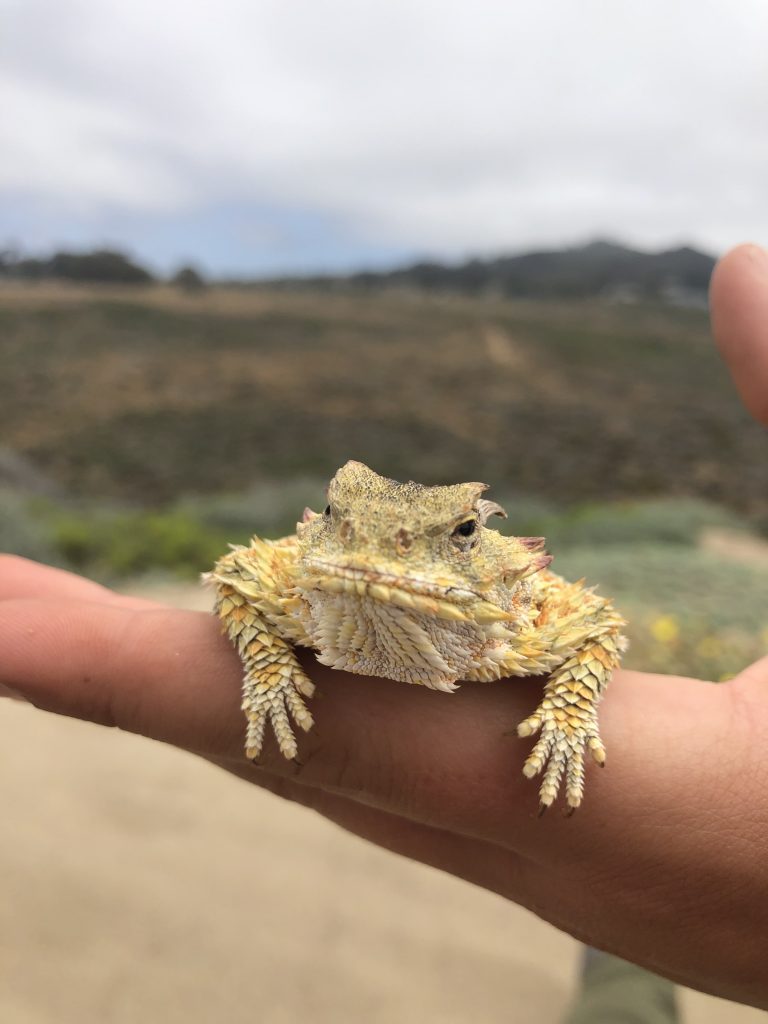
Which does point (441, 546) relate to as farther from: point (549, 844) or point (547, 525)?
point (547, 525)

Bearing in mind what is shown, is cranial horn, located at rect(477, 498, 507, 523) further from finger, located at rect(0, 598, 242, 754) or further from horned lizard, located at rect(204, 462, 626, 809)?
finger, located at rect(0, 598, 242, 754)

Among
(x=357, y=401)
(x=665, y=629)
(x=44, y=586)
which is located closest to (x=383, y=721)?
(x=44, y=586)

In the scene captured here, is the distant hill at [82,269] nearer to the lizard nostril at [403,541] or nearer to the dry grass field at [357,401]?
the dry grass field at [357,401]

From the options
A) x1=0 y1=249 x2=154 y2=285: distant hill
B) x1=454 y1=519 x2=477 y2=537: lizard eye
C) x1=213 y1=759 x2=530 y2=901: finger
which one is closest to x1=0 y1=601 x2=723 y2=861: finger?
x1=213 y1=759 x2=530 y2=901: finger

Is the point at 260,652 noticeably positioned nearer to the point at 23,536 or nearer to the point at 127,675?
the point at 127,675

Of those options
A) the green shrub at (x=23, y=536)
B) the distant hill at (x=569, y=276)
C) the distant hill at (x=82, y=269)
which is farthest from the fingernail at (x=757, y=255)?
the distant hill at (x=569, y=276)

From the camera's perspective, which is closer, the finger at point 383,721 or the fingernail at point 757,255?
the finger at point 383,721
